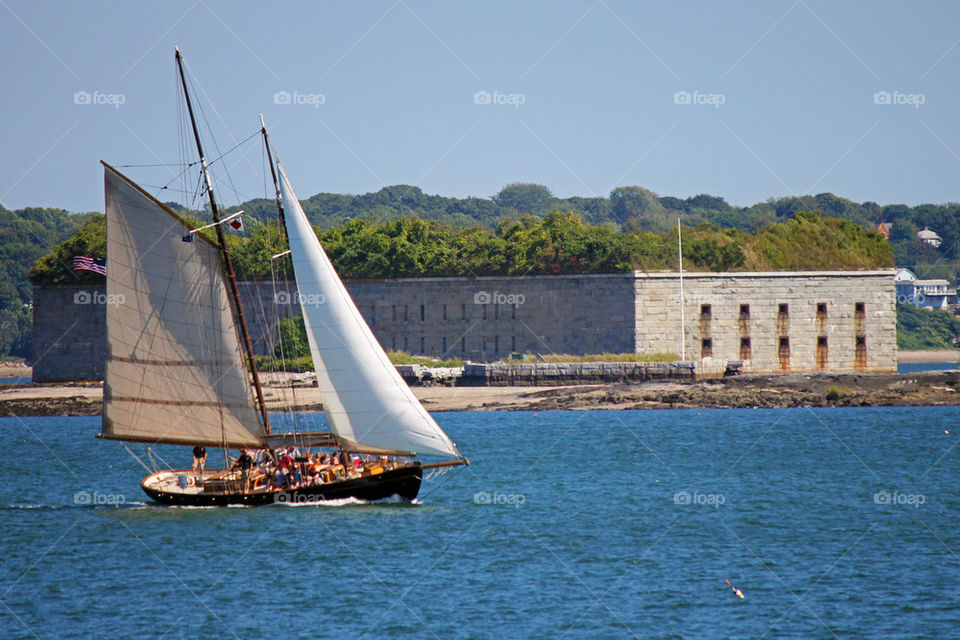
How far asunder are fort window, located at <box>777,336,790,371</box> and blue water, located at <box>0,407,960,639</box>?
27.1 m

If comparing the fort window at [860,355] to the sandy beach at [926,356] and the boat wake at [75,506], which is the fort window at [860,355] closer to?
the boat wake at [75,506]

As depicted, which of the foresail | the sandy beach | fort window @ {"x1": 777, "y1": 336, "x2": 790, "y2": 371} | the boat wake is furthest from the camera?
the sandy beach

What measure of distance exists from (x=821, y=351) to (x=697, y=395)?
12652 millimetres

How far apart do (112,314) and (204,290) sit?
245 cm

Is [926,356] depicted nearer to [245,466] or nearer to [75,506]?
[75,506]

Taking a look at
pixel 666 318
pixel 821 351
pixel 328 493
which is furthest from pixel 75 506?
pixel 821 351

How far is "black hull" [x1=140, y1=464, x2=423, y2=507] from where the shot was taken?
33.2 meters

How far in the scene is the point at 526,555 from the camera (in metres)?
29.1

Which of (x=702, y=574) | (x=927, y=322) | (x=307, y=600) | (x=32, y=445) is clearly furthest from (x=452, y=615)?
(x=927, y=322)

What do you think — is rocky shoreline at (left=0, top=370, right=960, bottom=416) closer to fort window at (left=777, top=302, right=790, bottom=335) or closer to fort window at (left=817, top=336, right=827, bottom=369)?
fort window at (left=817, top=336, right=827, bottom=369)

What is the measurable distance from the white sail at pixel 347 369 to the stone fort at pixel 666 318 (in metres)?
42.4

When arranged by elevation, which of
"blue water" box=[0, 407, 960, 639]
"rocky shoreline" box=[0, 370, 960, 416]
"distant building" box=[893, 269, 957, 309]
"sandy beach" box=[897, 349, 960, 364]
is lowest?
"blue water" box=[0, 407, 960, 639]

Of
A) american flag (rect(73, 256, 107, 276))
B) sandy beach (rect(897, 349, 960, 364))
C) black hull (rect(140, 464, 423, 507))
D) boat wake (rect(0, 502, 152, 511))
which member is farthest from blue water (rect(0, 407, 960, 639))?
sandy beach (rect(897, 349, 960, 364))

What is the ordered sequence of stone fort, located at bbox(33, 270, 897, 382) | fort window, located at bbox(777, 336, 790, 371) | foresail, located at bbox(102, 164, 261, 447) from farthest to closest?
fort window, located at bbox(777, 336, 790, 371) < stone fort, located at bbox(33, 270, 897, 382) < foresail, located at bbox(102, 164, 261, 447)
